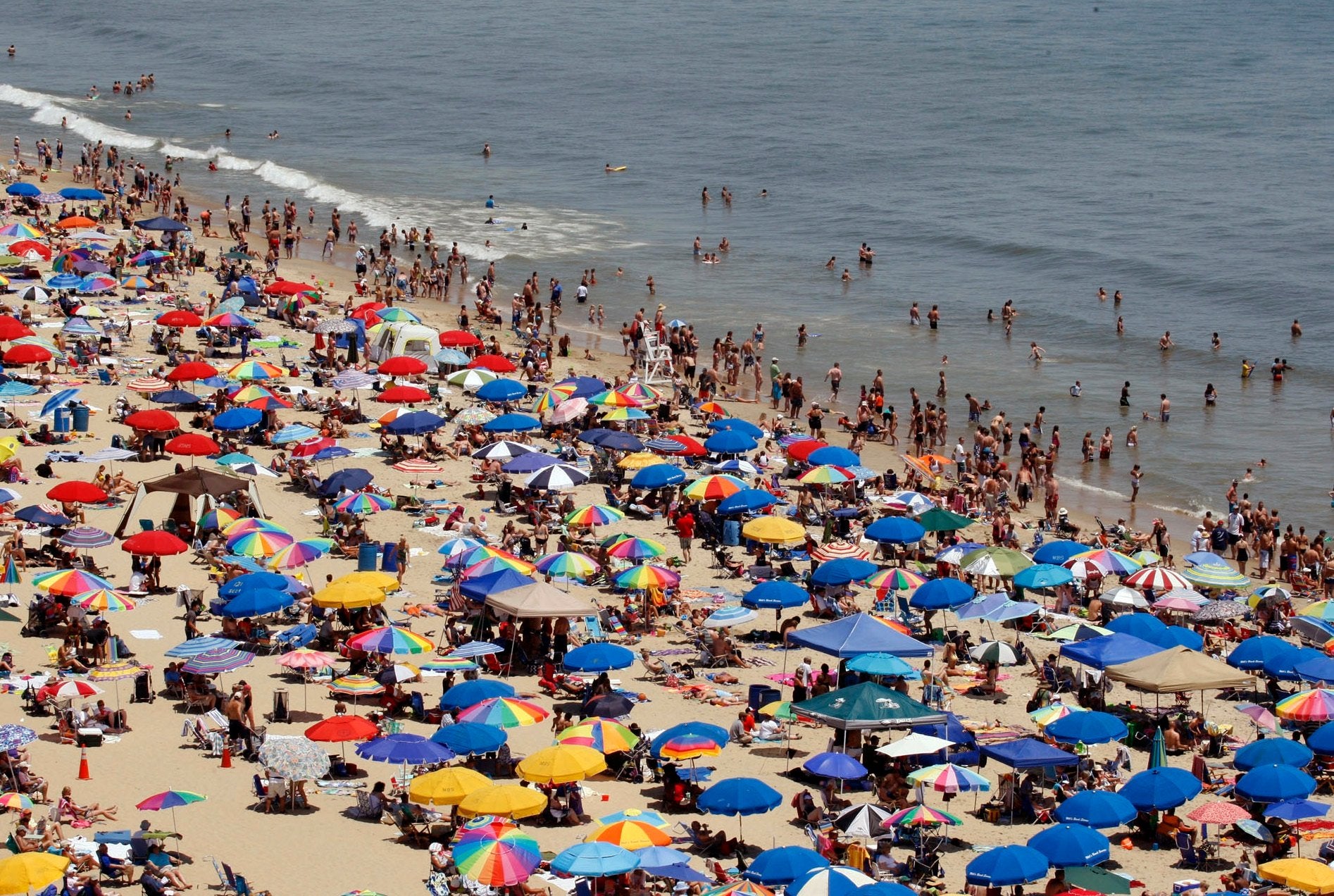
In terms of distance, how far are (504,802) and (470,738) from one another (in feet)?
5.76

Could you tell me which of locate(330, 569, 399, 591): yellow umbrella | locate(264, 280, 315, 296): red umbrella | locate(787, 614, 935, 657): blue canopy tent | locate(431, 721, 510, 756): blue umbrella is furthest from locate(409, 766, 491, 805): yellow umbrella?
locate(264, 280, 315, 296): red umbrella

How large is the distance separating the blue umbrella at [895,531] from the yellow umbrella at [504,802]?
10.5 m

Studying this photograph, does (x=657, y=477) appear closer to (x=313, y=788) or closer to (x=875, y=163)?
(x=313, y=788)

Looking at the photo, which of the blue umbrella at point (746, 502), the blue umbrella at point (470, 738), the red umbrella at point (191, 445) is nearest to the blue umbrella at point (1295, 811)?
the blue umbrella at point (470, 738)

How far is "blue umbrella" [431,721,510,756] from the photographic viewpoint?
16.1 m

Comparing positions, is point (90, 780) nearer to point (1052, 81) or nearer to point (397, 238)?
point (397, 238)

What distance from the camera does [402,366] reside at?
1261 inches

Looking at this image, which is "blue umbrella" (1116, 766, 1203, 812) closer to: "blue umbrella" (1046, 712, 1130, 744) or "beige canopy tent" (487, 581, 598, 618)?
"blue umbrella" (1046, 712, 1130, 744)

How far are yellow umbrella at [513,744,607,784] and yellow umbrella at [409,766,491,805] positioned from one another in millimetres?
542

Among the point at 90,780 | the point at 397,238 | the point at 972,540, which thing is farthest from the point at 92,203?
the point at 90,780

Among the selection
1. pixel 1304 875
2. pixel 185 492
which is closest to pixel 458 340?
pixel 185 492

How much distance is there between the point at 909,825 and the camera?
50.9 ft

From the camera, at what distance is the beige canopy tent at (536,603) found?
19.9 metres

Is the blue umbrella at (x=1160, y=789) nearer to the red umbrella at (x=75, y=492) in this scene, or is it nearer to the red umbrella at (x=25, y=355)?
the red umbrella at (x=75, y=492)
